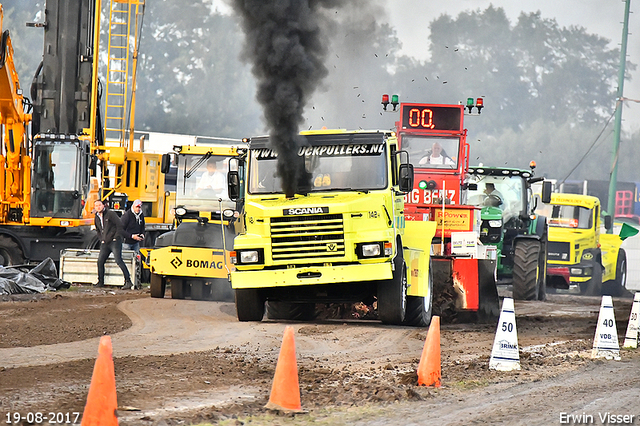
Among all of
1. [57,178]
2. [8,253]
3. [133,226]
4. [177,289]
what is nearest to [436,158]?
[177,289]

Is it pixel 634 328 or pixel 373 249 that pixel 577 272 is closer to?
pixel 634 328

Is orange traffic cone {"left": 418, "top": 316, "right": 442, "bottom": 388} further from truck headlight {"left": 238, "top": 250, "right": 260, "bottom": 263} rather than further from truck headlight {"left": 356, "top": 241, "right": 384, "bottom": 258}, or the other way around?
truck headlight {"left": 238, "top": 250, "right": 260, "bottom": 263}

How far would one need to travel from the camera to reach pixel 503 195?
2169 centimetres

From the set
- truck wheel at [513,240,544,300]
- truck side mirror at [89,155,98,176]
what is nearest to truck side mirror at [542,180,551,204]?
truck wheel at [513,240,544,300]

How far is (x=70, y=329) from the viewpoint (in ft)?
39.9

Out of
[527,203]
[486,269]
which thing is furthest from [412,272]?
[527,203]

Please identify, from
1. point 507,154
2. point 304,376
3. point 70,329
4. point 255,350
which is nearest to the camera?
point 304,376

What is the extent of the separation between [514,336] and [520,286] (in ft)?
36.8

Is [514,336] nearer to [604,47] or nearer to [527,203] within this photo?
[527,203]

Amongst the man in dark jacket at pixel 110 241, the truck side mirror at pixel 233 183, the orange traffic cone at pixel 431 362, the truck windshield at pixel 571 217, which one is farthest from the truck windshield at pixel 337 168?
the truck windshield at pixel 571 217

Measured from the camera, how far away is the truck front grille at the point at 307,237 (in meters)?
12.4

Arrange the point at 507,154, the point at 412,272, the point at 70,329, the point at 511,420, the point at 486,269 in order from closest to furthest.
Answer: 1. the point at 511,420
2. the point at 70,329
3. the point at 412,272
4. the point at 486,269
5. the point at 507,154

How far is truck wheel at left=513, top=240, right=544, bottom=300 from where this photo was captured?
20062mm

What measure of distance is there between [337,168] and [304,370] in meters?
4.50
